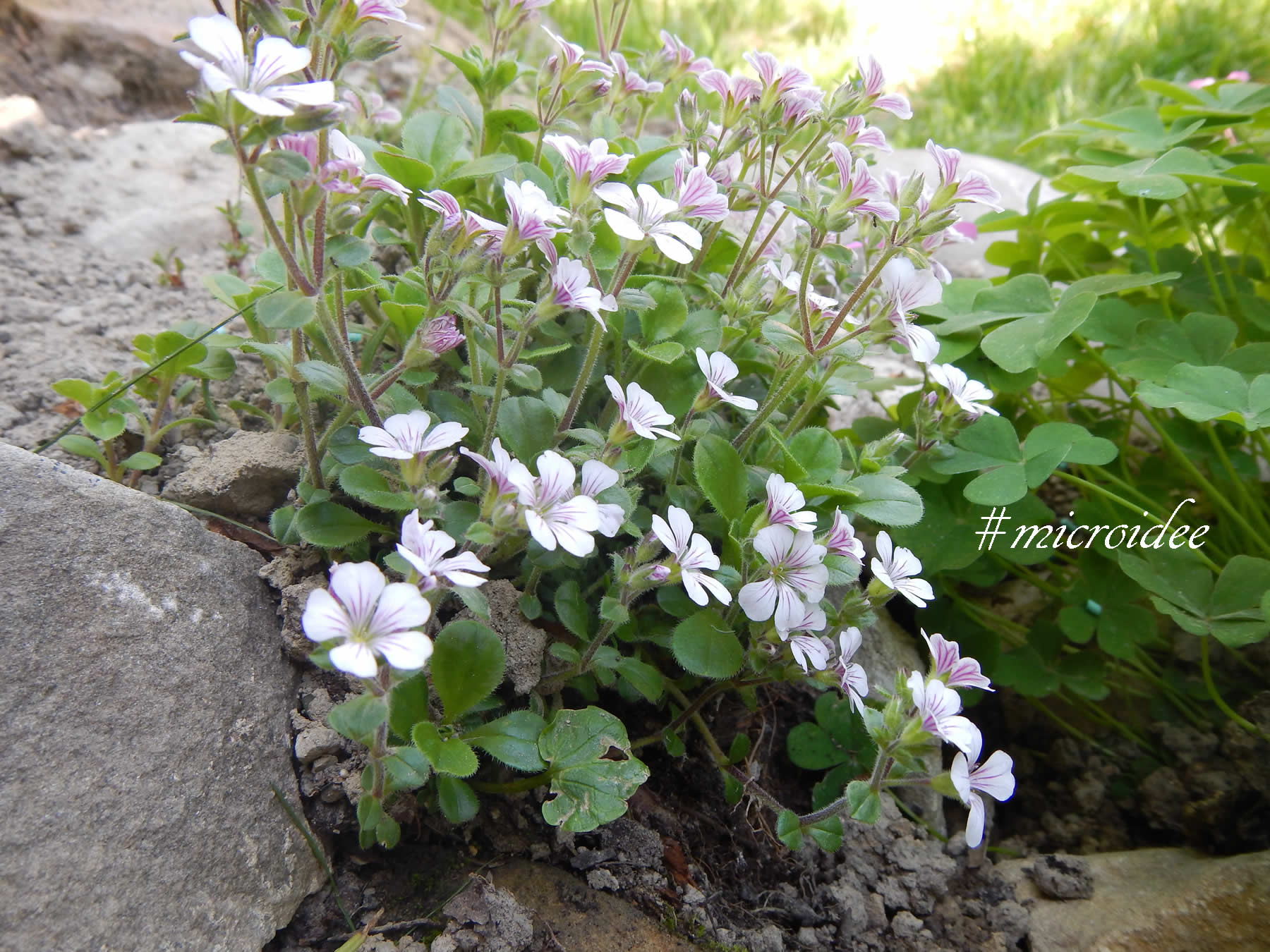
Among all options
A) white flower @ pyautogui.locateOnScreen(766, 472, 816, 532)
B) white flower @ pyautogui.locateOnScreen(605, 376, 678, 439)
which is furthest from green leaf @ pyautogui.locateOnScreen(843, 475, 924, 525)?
white flower @ pyautogui.locateOnScreen(605, 376, 678, 439)

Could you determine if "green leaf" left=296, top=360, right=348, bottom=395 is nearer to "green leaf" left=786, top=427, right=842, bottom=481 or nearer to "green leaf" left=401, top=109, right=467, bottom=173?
"green leaf" left=401, top=109, right=467, bottom=173

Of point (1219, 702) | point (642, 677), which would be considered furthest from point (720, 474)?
point (1219, 702)

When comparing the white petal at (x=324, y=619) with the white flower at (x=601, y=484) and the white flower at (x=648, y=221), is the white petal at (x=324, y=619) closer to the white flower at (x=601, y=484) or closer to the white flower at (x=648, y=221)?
the white flower at (x=601, y=484)

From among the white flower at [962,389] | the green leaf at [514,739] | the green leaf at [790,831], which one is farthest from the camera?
the white flower at [962,389]

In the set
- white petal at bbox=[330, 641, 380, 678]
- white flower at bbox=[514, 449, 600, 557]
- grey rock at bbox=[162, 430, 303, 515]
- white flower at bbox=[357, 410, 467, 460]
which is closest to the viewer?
white petal at bbox=[330, 641, 380, 678]

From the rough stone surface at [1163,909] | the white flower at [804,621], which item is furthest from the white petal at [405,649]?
the rough stone surface at [1163,909]

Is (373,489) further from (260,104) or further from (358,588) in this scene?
(260,104)

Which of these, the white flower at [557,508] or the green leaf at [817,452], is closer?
the white flower at [557,508]
